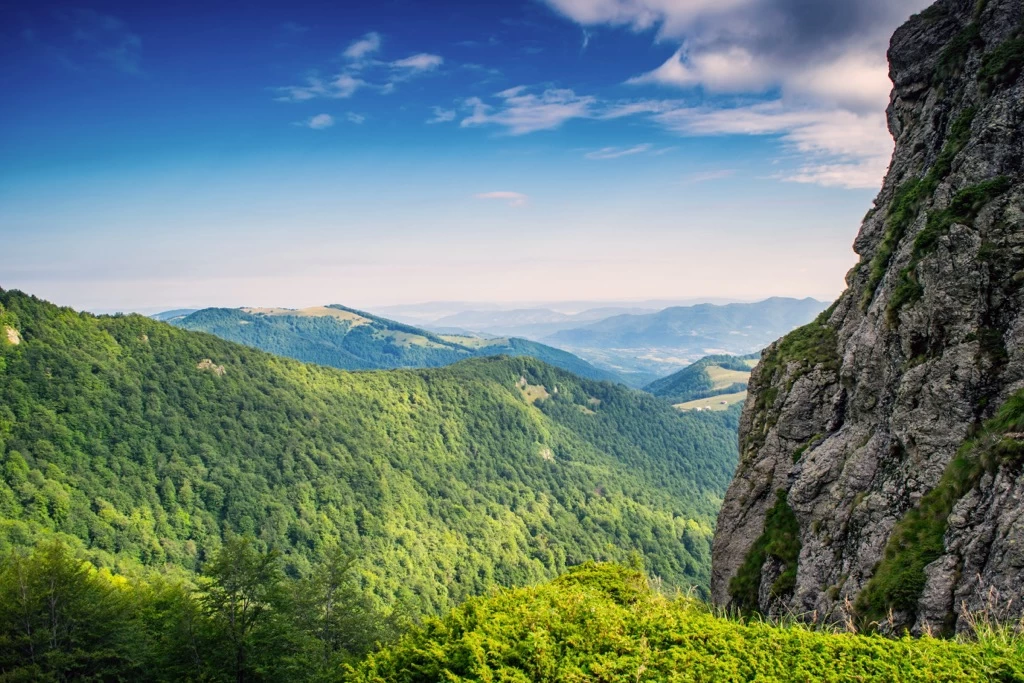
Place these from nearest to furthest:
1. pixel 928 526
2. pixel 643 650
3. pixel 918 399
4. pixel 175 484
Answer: pixel 643 650 → pixel 928 526 → pixel 918 399 → pixel 175 484

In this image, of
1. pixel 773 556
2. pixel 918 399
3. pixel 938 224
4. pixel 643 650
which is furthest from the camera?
pixel 773 556

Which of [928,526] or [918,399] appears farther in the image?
[918,399]

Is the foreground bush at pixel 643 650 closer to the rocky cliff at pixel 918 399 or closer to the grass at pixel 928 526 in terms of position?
the rocky cliff at pixel 918 399

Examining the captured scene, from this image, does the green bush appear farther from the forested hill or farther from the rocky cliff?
the forested hill

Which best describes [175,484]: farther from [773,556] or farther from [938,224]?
[938,224]

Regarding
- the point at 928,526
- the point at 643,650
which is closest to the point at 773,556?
the point at 928,526

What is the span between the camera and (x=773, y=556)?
1085 inches

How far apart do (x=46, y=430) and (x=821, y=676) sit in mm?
186222

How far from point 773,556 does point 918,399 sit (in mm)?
10339

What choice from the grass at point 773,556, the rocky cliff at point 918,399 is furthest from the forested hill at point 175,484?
the rocky cliff at point 918,399

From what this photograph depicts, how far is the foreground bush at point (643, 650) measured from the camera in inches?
425

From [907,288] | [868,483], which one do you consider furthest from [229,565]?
[907,288]

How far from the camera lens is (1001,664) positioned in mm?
10031

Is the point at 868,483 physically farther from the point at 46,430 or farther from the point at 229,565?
the point at 46,430
